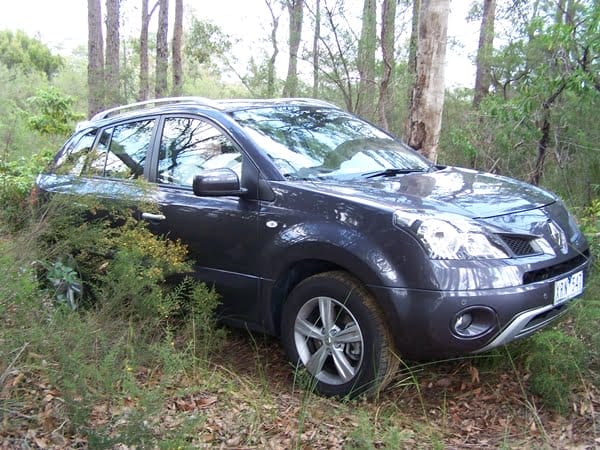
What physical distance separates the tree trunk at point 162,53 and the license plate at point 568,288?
53.7 feet

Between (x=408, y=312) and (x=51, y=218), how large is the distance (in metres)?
2.44

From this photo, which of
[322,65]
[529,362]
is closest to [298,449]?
[529,362]

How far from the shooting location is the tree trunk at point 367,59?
10766 mm

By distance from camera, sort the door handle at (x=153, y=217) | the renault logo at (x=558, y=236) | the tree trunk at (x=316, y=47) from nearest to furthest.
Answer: the renault logo at (x=558, y=236), the door handle at (x=153, y=217), the tree trunk at (x=316, y=47)

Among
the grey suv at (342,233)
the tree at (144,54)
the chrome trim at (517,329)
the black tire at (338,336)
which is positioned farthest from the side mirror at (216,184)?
the tree at (144,54)

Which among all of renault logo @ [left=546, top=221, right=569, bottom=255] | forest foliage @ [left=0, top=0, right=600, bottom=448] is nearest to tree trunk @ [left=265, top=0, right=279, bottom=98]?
forest foliage @ [left=0, top=0, right=600, bottom=448]

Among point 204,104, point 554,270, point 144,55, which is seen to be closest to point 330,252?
point 554,270

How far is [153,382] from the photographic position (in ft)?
10.7

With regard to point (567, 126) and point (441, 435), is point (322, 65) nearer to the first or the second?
point (567, 126)

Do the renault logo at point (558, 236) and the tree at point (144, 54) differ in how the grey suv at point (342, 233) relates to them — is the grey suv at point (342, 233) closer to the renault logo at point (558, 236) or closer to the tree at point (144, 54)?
the renault logo at point (558, 236)

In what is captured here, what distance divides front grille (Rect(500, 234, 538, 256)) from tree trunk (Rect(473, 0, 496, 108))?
37.3 ft

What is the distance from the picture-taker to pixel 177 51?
66.8ft

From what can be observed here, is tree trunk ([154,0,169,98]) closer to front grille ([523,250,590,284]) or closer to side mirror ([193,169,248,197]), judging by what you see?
side mirror ([193,169,248,197])

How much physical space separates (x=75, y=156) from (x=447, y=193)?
309cm
